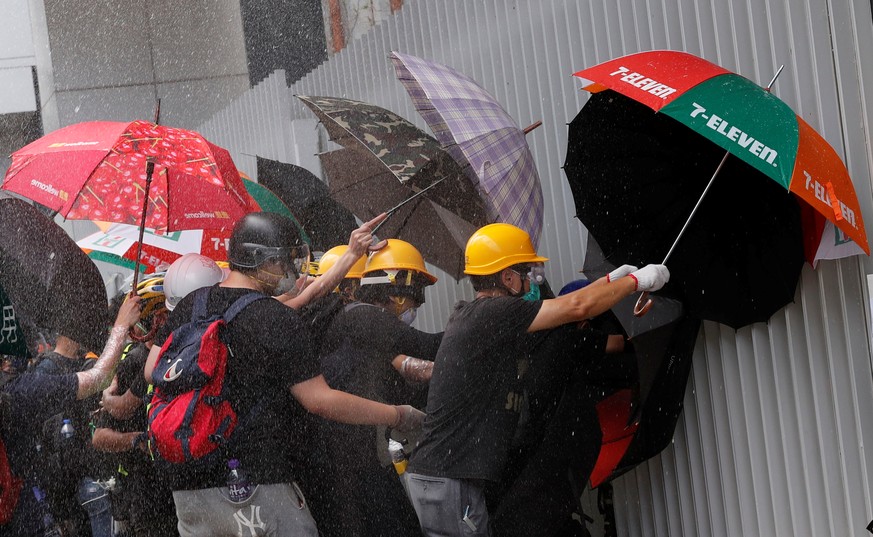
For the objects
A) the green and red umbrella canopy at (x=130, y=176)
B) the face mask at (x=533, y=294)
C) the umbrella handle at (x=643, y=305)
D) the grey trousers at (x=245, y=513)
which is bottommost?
the grey trousers at (x=245, y=513)

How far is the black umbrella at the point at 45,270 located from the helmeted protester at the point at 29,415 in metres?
1.64

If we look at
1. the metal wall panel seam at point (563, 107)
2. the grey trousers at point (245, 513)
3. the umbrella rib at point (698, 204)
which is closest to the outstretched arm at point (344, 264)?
the metal wall panel seam at point (563, 107)

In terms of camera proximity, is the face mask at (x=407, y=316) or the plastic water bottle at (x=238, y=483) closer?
the plastic water bottle at (x=238, y=483)

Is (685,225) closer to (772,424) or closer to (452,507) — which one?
(772,424)

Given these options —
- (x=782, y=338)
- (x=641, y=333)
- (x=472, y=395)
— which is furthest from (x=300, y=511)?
(x=782, y=338)

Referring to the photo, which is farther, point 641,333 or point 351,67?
point 351,67

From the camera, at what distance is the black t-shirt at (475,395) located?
5051mm

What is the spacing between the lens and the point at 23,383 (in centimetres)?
496

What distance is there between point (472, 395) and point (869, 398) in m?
1.62

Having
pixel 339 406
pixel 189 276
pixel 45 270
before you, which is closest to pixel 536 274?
pixel 339 406

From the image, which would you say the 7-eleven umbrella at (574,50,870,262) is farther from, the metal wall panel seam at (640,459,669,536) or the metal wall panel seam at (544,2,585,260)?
the metal wall panel seam at (544,2,585,260)

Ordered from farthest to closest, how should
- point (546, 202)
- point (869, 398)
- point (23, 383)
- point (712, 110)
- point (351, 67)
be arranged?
point (351, 67)
point (546, 202)
point (23, 383)
point (869, 398)
point (712, 110)

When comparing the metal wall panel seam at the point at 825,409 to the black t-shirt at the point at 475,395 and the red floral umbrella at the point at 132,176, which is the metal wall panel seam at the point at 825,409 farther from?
the red floral umbrella at the point at 132,176

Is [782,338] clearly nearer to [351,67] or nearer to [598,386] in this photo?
[598,386]
